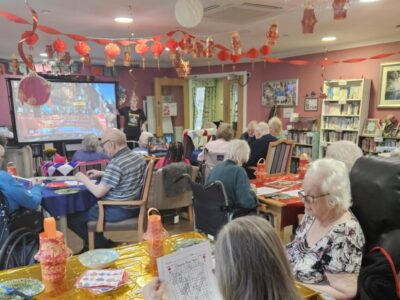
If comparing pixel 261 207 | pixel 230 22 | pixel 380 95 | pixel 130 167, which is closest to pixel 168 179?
pixel 130 167

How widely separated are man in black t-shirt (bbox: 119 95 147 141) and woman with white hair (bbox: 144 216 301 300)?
276 inches

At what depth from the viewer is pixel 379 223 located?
1481 mm

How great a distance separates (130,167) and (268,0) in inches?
83.0

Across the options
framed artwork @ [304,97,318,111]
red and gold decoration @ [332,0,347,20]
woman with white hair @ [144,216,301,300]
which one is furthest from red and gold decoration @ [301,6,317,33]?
framed artwork @ [304,97,318,111]

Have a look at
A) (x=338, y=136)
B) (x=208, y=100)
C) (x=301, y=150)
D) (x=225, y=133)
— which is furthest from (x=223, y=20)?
(x=208, y=100)

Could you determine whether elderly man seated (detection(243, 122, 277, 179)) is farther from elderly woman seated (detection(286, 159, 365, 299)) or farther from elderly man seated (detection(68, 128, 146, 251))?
elderly woman seated (detection(286, 159, 365, 299))

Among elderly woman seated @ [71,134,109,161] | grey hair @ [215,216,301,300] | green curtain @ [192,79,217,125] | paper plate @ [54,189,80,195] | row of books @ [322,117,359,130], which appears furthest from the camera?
green curtain @ [192,79,217,125]

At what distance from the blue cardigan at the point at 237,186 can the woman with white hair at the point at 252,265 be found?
1654 mm

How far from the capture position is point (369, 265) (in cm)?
142

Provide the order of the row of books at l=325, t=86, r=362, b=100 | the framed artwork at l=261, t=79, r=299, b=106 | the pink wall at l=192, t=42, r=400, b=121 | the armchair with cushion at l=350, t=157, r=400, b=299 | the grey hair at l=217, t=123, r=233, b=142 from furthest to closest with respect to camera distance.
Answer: the framed artwork at l=261, t=79, r=299, b=106 < the row of books at l=325, t=86, r=362, b=100 < the pink wall at l=192, t=42, r=400, b=121 < the grey hair at l=217, t=123, r=233, b=142 < the armchair with cushion at l=350, t=157, r=400, b=299

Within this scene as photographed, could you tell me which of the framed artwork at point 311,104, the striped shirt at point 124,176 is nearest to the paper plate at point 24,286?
the striped shirt at point 124,176

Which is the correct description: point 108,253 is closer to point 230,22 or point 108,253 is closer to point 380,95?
point 230,22

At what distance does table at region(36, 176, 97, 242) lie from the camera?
2719 mm

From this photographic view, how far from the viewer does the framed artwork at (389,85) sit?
5.15 m
